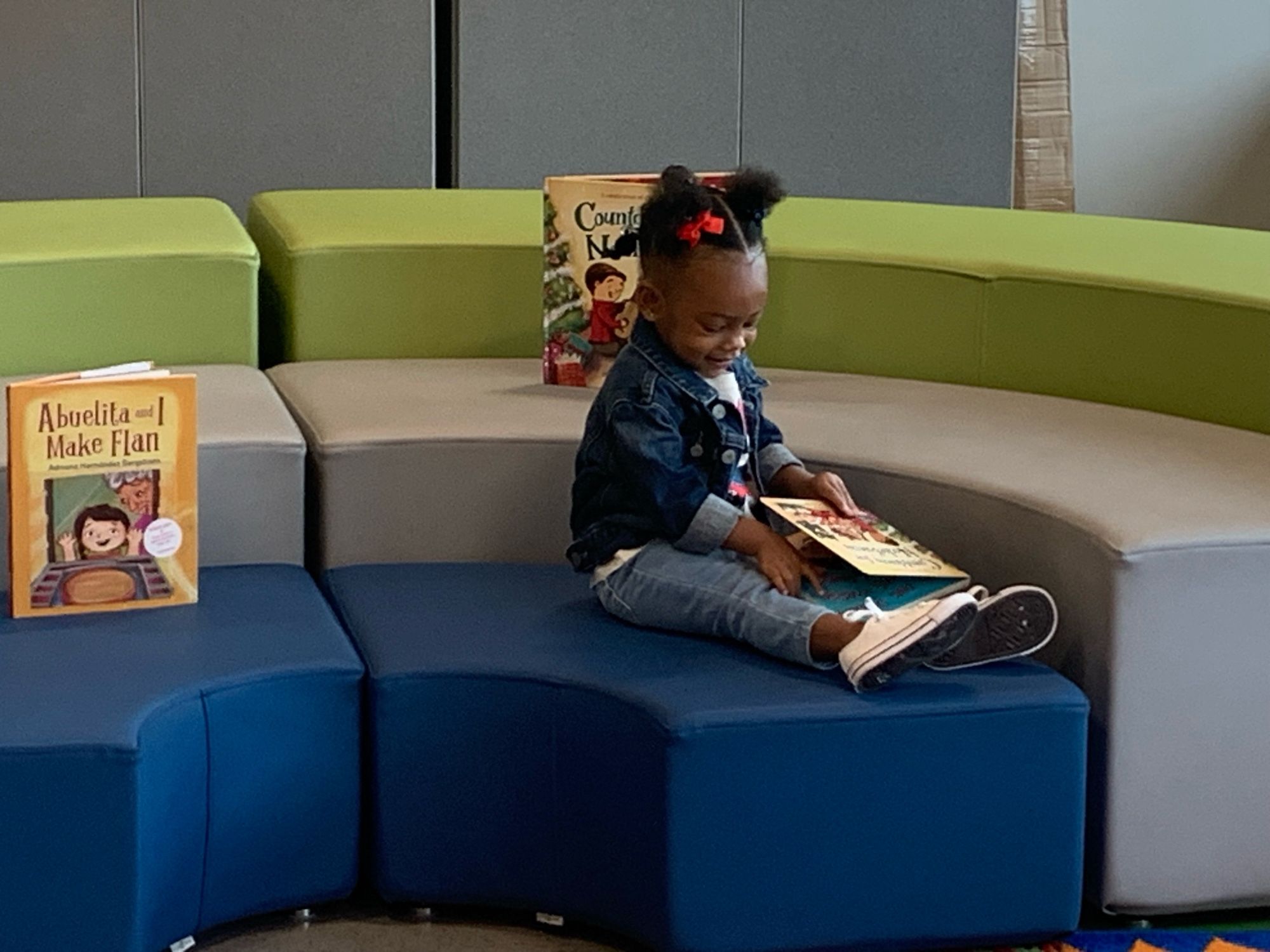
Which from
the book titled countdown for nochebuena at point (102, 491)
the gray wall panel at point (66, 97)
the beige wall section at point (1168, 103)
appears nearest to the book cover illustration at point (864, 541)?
the book titled countdown for nochebuena at point (102, 491)

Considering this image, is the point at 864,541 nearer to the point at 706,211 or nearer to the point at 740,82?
the point at 706,211

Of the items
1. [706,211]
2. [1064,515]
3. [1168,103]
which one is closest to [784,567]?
[1064,515]

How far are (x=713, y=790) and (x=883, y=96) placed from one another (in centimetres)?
327

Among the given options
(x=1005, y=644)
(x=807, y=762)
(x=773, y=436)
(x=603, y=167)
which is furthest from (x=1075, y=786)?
(x=603, y=167)

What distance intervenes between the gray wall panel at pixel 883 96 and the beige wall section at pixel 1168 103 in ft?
2.97

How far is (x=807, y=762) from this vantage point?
213 cm

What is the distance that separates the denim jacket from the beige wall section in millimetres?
3839

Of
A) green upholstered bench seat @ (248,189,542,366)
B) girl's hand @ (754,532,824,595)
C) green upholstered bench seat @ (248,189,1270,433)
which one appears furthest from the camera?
green upholstered bench seat @ (248,189,542,366)

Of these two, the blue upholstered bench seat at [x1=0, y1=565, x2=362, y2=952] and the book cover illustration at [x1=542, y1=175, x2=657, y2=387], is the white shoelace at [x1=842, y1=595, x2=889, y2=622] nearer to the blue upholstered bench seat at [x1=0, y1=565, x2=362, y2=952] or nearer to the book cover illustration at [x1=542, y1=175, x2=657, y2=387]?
the blue upholstered bench seat at [x1=0, y1=565, x2=362, y2=952]

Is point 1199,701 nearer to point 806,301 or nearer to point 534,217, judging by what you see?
point 806,301

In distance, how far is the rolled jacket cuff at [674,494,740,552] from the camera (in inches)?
93.5

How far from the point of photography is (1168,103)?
19.7ft

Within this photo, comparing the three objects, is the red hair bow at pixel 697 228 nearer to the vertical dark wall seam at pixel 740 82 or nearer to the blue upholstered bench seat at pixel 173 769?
the blue upholstered bench seat at pixel 173 769

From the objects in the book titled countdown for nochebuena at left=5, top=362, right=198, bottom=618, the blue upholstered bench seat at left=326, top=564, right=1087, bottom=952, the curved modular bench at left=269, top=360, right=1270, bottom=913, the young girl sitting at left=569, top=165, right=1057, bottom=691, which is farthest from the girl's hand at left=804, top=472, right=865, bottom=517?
the book titled countdown for nochebuena at left=5, top=362, right=198, bottom=618
